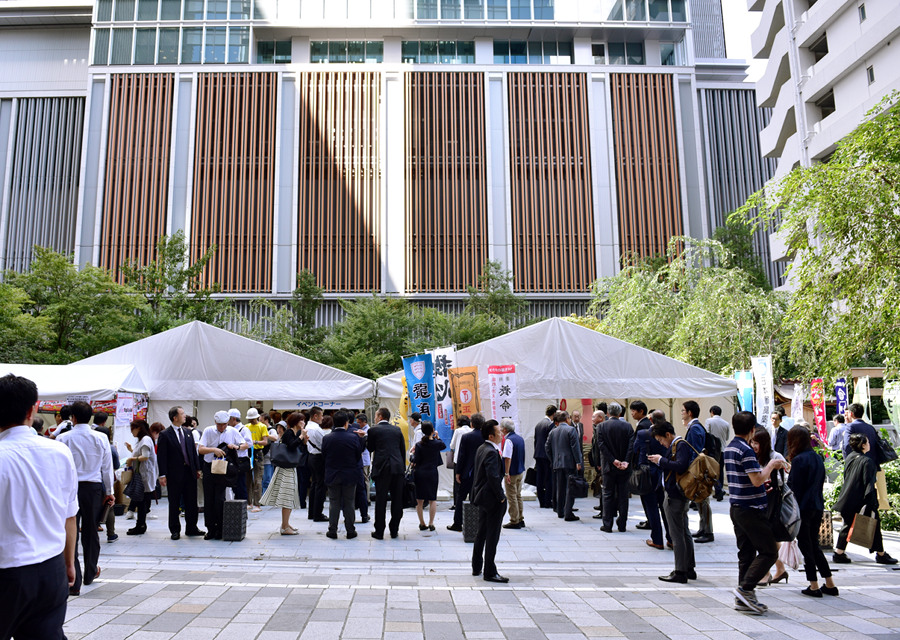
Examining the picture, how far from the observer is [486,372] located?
44.5 feet

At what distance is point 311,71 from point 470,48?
28.0 feet

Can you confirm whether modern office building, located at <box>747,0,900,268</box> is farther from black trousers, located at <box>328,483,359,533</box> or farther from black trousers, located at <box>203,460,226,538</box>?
black trousers, located at <box>203,460,226,538</box>

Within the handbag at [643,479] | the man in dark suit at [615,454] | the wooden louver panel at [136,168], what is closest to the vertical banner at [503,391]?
the man in dark suit at [615,454]

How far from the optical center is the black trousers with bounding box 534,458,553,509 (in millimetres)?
12641

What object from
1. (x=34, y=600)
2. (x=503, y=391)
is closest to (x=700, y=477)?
(x=34, y=600)

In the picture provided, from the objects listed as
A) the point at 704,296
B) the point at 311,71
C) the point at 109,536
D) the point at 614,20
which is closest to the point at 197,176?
the point at 311,71

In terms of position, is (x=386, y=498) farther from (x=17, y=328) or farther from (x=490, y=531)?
(x=17, y=328)

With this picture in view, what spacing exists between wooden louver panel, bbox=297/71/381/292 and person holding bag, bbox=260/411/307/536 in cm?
2413

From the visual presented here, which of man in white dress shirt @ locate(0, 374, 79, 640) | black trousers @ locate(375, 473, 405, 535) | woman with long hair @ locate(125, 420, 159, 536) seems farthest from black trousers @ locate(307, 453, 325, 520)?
man in white dress shirt @ locate(0, 374, 79, 640)

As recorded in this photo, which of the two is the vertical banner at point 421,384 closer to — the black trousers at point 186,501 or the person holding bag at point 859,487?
the black trousers at point 186,501

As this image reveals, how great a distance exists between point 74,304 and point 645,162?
26.7 m

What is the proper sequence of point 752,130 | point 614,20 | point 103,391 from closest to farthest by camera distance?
point 103,391 → point 614,20 → point 752,130

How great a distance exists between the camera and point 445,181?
115 ft

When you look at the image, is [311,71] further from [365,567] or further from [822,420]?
[365,567]
